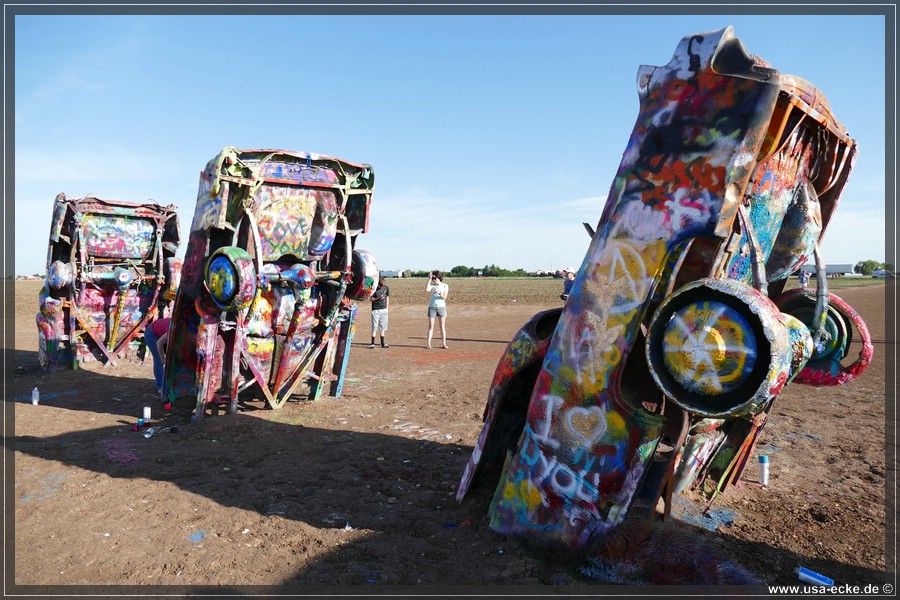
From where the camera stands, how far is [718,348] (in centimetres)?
332

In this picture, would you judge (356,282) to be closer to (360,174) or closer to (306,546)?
(360,174)

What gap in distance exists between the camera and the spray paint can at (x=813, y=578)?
3.77 meters

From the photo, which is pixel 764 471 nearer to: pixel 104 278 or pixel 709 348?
pixel 709 348

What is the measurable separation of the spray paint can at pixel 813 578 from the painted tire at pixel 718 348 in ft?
4.65

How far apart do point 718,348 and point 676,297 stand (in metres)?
0.38

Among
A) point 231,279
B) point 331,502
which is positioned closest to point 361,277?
point 231,279

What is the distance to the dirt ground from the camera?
3.96 metres

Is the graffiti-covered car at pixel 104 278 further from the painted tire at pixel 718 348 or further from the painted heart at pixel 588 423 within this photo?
the painted tire at pixel 718 348

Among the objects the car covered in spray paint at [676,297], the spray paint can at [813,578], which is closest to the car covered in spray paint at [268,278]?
the car covered in spray paint at [676,297]

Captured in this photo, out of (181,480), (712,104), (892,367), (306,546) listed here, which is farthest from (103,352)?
(892,367)

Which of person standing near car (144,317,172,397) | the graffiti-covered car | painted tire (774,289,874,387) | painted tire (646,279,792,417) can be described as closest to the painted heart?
painted tire (646,279,792,417)

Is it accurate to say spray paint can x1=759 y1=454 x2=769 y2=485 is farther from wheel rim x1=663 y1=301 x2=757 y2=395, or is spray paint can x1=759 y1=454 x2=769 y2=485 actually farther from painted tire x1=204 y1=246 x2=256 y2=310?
painted tire x1=204 y1=246 x2=256 y2=310

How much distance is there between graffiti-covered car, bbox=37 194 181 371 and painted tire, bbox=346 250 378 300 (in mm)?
5277

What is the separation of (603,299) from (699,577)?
5.97 feet
